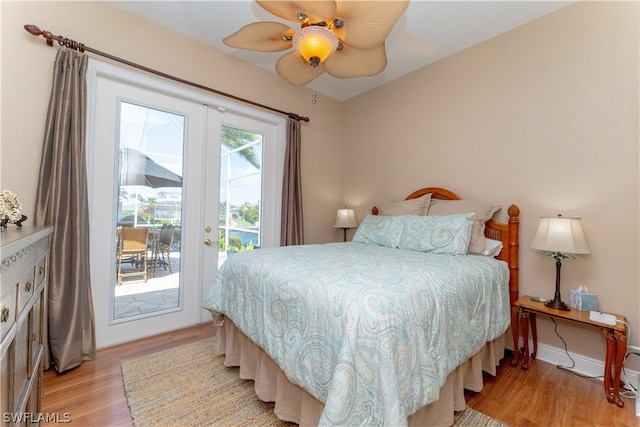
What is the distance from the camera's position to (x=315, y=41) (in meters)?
1.62

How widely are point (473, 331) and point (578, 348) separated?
1223 mm

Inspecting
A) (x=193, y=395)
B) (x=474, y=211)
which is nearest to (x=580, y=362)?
(x=474, y=211)

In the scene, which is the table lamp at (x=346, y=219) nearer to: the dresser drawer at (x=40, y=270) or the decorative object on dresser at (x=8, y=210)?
the dresser drawer at (x=40, y=270)

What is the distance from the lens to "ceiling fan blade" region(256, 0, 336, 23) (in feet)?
4.93

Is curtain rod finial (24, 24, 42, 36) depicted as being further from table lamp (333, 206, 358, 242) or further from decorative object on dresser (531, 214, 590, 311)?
decorative object on dresser (531, 214, 590, 311)

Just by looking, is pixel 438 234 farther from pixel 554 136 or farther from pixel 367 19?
pixel 367 19

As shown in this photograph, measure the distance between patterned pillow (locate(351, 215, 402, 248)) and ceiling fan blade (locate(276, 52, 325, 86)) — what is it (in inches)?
59.0

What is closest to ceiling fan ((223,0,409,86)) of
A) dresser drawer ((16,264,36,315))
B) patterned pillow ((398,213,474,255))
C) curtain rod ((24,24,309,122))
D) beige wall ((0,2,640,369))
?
curtain rod ((24,24,309,122))

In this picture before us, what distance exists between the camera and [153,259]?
102 inches

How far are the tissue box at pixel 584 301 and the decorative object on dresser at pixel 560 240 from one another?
3.2 inches

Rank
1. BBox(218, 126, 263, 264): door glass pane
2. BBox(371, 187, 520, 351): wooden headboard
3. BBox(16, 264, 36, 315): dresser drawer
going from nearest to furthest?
BBox(16, 264, 36, 315): dresser drawer
BBox(371, 187, 520, 351): wooden headboard
BBox(218, 126, 263, 264): door glass pane

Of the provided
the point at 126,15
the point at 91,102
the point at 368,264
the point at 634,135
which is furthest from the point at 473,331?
the point at 126,15

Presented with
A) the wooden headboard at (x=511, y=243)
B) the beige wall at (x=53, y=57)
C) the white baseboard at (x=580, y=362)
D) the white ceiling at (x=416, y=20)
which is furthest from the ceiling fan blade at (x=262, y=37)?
the white baseboard at (x=580, y=362)

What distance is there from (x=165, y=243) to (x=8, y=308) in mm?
1861
